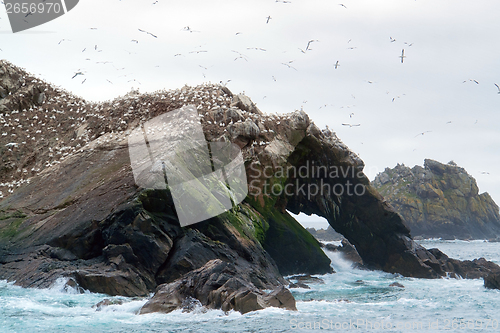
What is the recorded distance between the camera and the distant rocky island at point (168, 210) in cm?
1344

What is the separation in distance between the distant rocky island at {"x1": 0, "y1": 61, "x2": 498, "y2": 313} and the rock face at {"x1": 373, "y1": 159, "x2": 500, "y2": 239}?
5078 cm

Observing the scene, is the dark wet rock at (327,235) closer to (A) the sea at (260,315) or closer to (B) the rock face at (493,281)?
(B) the rock face at (493,281)

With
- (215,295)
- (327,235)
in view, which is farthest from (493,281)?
(327,235)

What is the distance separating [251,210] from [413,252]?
12530 millimetres

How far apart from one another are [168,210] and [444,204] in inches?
2831

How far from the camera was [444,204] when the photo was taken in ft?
249

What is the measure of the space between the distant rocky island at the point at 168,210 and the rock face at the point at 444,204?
50.8 metres

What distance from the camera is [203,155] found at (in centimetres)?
1981

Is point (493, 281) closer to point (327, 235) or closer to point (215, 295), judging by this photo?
point (215, 295)

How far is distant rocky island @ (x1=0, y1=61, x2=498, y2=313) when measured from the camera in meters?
13.4

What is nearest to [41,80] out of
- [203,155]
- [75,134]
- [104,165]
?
[75,134]

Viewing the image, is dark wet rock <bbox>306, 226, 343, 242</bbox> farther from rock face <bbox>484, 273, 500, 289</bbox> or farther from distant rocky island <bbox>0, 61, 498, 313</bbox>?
rock face <bbox>484, 273, 500, 289</bbox>

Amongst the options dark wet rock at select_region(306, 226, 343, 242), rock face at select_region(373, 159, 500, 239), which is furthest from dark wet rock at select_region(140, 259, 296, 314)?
dark wet rock at select_region(306, 226, 343, 242)

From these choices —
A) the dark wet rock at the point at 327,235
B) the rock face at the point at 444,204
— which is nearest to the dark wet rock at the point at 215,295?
the rock face at the point at 444,204
